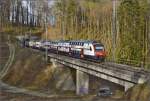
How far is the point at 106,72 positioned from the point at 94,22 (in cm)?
5926

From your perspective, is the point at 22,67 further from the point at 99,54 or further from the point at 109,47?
the point at 99,54

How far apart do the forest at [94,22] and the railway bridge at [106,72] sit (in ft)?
15.7

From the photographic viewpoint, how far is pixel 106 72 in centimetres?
4941

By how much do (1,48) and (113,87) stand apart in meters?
54.0

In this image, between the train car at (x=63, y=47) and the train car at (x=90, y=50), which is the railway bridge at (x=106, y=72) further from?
the train car at (x=63, y=47)

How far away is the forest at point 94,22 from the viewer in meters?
80.1

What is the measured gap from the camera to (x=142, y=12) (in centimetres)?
8412

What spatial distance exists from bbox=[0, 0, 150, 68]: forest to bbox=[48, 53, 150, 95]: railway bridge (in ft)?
15.7

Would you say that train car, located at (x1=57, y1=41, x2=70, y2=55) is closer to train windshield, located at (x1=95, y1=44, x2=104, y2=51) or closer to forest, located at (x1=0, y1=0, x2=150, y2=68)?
forest, located at (x1=0, y1=0, x2=150, y2=68)

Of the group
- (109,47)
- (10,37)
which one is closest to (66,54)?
(109,47)

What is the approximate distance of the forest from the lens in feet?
263

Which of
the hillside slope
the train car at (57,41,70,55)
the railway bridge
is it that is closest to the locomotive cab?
the railway bridge

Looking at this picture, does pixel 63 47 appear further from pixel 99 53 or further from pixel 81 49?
pixel 99 53

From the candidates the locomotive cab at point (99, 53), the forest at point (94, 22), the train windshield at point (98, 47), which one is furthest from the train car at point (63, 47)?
the locomotive cab at point (99, 53)
